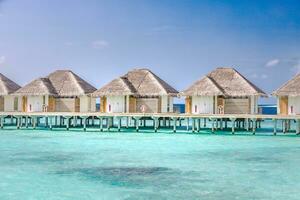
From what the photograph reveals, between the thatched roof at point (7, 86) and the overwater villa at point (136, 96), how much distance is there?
7.20 meters

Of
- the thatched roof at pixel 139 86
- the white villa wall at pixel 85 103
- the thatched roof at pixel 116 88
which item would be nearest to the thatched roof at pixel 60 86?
the white villa wall at pixel 85 103

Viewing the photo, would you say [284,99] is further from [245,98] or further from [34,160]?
[34,160]

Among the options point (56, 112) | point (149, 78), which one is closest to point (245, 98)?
point (149, 78)

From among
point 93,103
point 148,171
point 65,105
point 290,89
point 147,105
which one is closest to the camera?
point 148,171

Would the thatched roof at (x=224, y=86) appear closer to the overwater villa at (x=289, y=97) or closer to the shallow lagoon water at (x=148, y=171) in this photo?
the overwater villa at (x=289, y=97)

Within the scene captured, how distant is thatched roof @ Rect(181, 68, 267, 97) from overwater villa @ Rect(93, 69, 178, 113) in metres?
1.89

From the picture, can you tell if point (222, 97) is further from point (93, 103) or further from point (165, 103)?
point (93, 103)

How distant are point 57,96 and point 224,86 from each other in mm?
12235

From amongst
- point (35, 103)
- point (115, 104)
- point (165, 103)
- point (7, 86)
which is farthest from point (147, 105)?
point (7, 86)

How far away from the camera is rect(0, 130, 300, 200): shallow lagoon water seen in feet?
40.5

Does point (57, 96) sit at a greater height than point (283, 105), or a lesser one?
greater

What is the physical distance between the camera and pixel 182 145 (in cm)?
2475

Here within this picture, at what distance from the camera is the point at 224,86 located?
3278 centimetres

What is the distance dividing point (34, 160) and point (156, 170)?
5193mm
